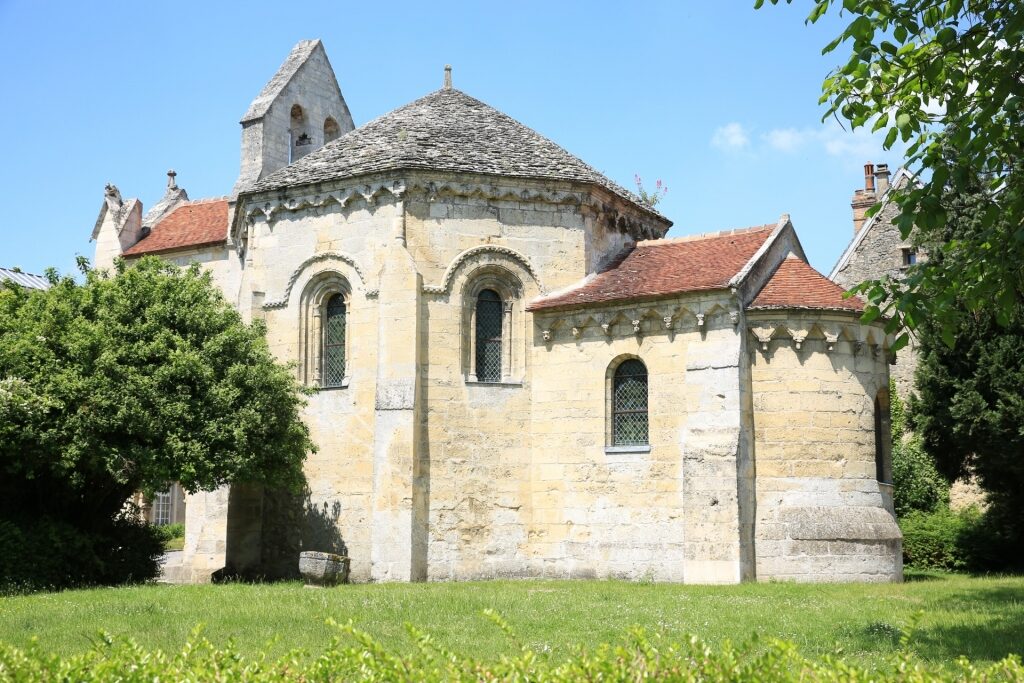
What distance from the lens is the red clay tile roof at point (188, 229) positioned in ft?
99.5

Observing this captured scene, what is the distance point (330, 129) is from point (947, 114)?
23216 mm

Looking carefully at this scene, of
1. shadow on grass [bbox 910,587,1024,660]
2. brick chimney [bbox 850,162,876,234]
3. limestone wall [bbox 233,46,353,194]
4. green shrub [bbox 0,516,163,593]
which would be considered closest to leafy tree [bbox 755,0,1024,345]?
shadow on grass [bbox 910,587,1024,660]

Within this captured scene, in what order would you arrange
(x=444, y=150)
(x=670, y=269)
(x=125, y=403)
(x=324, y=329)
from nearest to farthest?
(x=125, y=403)
(x=670, y=269)
(x=444, y=150)
(x=324, y=329)

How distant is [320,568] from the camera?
18.6 m

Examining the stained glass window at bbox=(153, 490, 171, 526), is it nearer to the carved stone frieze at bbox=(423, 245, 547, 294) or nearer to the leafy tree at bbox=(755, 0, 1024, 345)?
the carved stone frieze at bbox=(423, 245, 547, 294)

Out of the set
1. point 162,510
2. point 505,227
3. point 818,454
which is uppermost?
point 505,227

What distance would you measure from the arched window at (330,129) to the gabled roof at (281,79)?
199 centimetres

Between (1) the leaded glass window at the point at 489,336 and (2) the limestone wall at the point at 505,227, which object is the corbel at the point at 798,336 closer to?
(2) the limestone wall at the point at 505,227

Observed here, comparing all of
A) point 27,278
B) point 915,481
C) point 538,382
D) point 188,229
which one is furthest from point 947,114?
point 27,278

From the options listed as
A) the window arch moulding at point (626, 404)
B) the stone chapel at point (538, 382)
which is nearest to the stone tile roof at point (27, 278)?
the stone chapel at point (538, 382)

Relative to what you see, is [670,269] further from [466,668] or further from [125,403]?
[466,668]

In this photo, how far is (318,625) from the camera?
43.7ft

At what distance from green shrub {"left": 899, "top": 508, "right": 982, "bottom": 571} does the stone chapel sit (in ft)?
12.9

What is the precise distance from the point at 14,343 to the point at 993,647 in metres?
16.6
